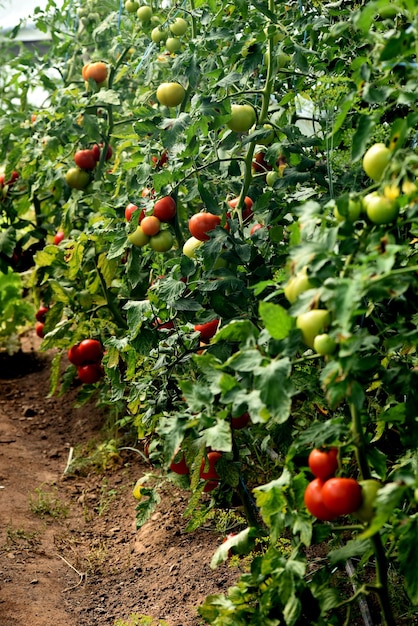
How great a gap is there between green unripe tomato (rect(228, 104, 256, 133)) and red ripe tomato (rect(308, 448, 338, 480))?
31.3 inches

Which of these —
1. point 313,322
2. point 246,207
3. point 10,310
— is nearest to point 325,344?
point 313,322

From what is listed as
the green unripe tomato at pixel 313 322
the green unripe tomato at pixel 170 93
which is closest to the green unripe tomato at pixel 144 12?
the green unripe tomato at pixel 170 93

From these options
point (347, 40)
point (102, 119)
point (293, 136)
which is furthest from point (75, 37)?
point (293, 136)

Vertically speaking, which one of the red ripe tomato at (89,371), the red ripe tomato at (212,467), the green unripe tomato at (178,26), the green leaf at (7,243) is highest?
the green unripe tomato at (178,26)

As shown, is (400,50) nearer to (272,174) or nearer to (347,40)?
(272,174)

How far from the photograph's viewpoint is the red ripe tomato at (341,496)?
1117 millimetres

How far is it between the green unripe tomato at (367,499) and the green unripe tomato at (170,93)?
3.53ft

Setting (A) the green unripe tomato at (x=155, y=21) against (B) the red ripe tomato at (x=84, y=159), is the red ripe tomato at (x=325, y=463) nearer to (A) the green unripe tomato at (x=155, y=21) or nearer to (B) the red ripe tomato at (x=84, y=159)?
(A) the green unripe tomato at (x=155, y=21)

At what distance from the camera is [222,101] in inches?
63.7

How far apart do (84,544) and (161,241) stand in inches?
36.0

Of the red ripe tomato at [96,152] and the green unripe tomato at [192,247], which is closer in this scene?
the green unripe tomato at [192,247]

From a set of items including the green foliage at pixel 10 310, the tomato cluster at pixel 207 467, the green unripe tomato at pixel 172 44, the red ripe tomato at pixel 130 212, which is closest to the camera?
the tomato cluster at pixel 207 467

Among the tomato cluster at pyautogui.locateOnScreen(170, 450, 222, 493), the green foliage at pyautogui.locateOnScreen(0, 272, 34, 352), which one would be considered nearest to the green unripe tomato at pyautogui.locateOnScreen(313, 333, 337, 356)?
the tomato cluster at pyautogui.locateOnScreen(170, 450, 222, 493)

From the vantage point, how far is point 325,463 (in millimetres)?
1181
